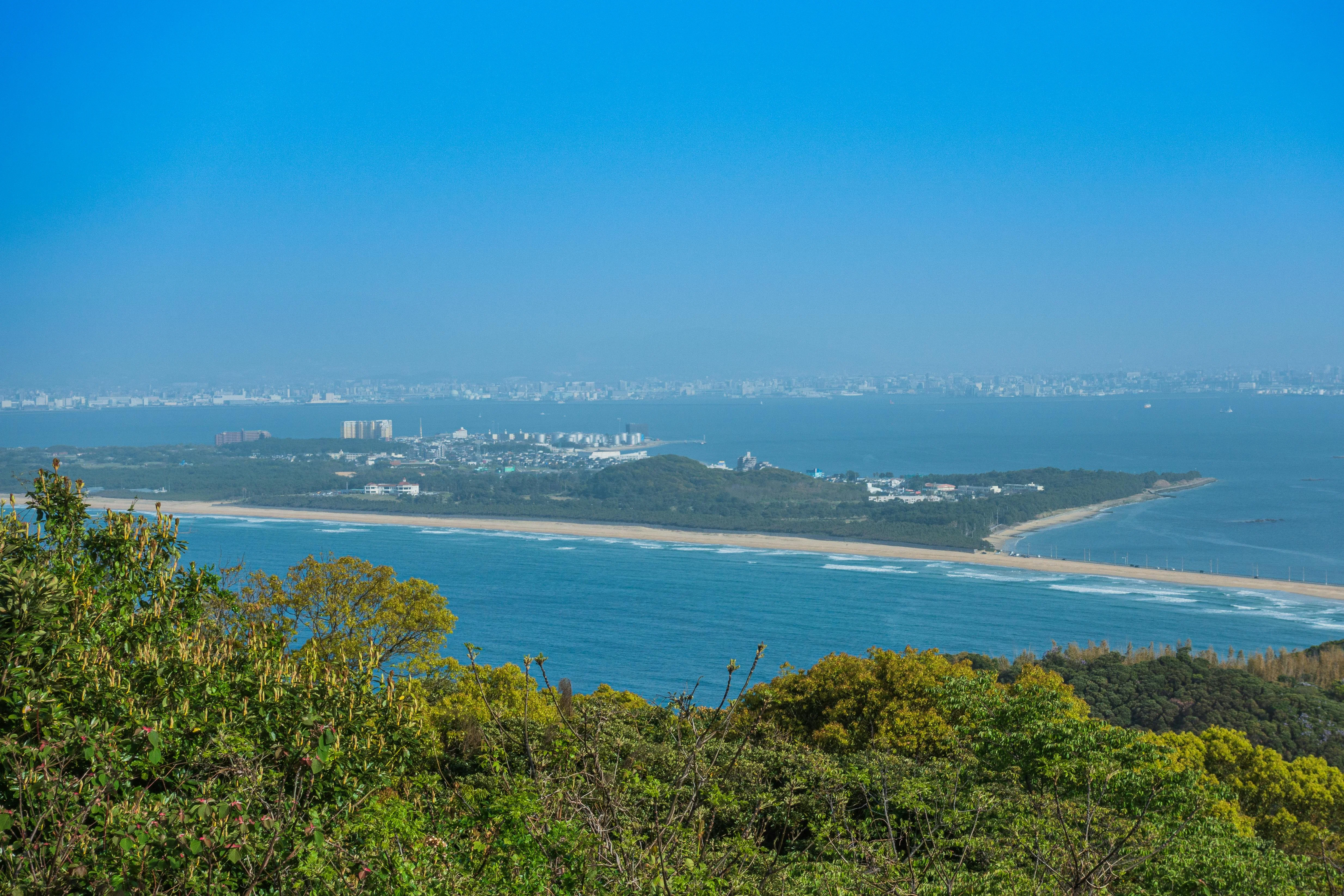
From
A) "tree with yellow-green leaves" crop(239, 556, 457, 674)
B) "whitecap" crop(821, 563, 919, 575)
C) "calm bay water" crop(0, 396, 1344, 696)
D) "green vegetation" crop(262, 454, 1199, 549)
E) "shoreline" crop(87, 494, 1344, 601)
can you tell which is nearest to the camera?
"tree with yellow-green leaves" crop(239, 556, 457, 674)

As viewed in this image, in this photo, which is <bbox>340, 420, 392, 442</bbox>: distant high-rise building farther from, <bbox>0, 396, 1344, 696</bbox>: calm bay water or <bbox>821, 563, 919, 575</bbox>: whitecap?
Answer: <bbox>821, 563, 919, 575</bbox>: whitecap

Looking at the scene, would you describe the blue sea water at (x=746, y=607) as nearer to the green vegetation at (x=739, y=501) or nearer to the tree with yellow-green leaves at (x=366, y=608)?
the green vegetation at (x=739, y=501)

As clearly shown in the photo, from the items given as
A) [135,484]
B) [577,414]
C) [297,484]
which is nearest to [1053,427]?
[577,414]

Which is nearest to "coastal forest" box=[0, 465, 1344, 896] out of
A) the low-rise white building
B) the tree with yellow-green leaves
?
the tree with yellow-green leaves

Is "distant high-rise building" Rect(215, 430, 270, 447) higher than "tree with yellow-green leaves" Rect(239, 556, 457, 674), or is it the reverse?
"distant high-rise building" Rect(215, 430, 270, 447)

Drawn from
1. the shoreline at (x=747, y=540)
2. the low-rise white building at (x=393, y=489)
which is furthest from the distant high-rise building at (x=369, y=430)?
the shoreline at (x=747, y=540)

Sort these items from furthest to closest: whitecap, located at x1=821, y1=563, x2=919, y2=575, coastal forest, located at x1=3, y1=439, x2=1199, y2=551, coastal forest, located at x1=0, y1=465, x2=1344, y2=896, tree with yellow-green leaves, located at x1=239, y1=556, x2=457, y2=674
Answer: coastal forest, located at x1=3, y1=439, x2=1199, y2=551 → whitecap, located at x1=821, y1=563, x2=919, y2=575 → tree with yellow-green leaves, located at x1=239, y1=556, x2=457, y2=674 → coastal forest, located at x1=0, y1=465, x2=1344, y2=896

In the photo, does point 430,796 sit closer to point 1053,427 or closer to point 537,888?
point 537,888
